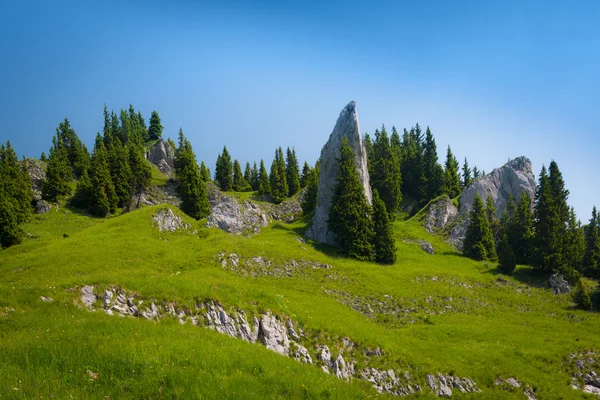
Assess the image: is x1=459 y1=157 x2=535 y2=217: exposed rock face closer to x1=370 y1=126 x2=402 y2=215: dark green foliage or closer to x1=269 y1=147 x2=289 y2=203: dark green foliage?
x1=370 y1=126 x2=402 y2=215: dark green foliage

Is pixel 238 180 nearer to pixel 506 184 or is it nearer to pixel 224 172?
pixel 224 172

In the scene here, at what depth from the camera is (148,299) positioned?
2211 cm

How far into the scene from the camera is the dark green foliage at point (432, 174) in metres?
98.4

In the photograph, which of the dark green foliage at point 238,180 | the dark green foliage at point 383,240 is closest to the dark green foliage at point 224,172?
the dark green foliage at point 238,180

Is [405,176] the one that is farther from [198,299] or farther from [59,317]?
[59,317]

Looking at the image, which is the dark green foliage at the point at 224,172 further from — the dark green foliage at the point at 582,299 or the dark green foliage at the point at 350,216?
the dark green foliage at the point at 582,299

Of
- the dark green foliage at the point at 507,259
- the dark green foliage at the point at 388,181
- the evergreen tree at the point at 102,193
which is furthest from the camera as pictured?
the dark green foliage at the point at 388,181

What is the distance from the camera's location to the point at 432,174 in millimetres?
99938

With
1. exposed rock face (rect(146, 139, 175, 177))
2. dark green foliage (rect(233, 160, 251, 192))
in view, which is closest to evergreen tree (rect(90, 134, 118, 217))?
exposed rock face (rect(146, 139, 175, 177))

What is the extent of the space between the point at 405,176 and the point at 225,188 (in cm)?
6218

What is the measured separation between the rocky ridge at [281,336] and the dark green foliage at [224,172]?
102 meters

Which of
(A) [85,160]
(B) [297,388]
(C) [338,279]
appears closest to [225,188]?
(A) [85,160]

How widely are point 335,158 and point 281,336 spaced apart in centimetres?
4964

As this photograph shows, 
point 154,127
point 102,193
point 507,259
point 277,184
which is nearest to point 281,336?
point 507,259
